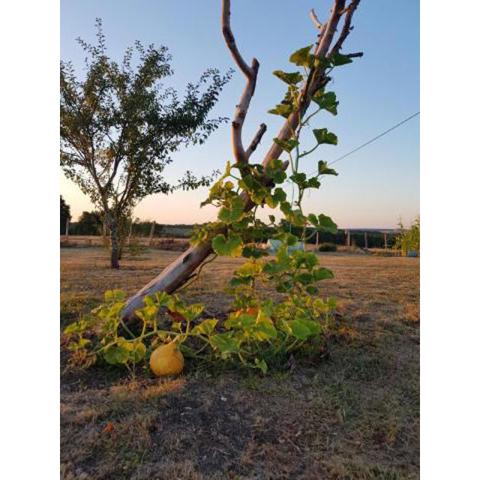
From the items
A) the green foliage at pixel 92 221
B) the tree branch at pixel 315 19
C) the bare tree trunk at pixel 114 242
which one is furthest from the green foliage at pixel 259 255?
the green foliage at pixel 92 221

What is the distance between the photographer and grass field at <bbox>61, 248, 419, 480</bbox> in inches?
36.5

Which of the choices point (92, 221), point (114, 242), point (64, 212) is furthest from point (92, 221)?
point (64, 212)

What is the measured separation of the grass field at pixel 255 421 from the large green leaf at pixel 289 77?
1.00 meters

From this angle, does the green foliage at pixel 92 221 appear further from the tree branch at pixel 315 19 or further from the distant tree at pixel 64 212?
the tree branch at pixel 315 19

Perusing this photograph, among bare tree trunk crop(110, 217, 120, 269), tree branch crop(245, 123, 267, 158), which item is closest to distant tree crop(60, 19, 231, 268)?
bare tree trunk crop(110, 217, 120, 269)

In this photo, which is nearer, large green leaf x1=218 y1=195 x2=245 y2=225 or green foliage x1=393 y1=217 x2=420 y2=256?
large green leaf x1=218 y1=195 x2=245 y2=225

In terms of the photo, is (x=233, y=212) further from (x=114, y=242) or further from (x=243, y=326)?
(x=114, y=242)

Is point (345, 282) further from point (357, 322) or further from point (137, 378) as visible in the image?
Result: point (137, 378)

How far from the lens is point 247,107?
1606 mm

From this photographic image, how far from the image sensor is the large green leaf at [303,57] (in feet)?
4.90

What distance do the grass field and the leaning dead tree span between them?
341 mm

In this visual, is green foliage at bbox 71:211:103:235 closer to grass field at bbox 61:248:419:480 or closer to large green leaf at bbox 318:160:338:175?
grass field at bbox 61:248:419:480
